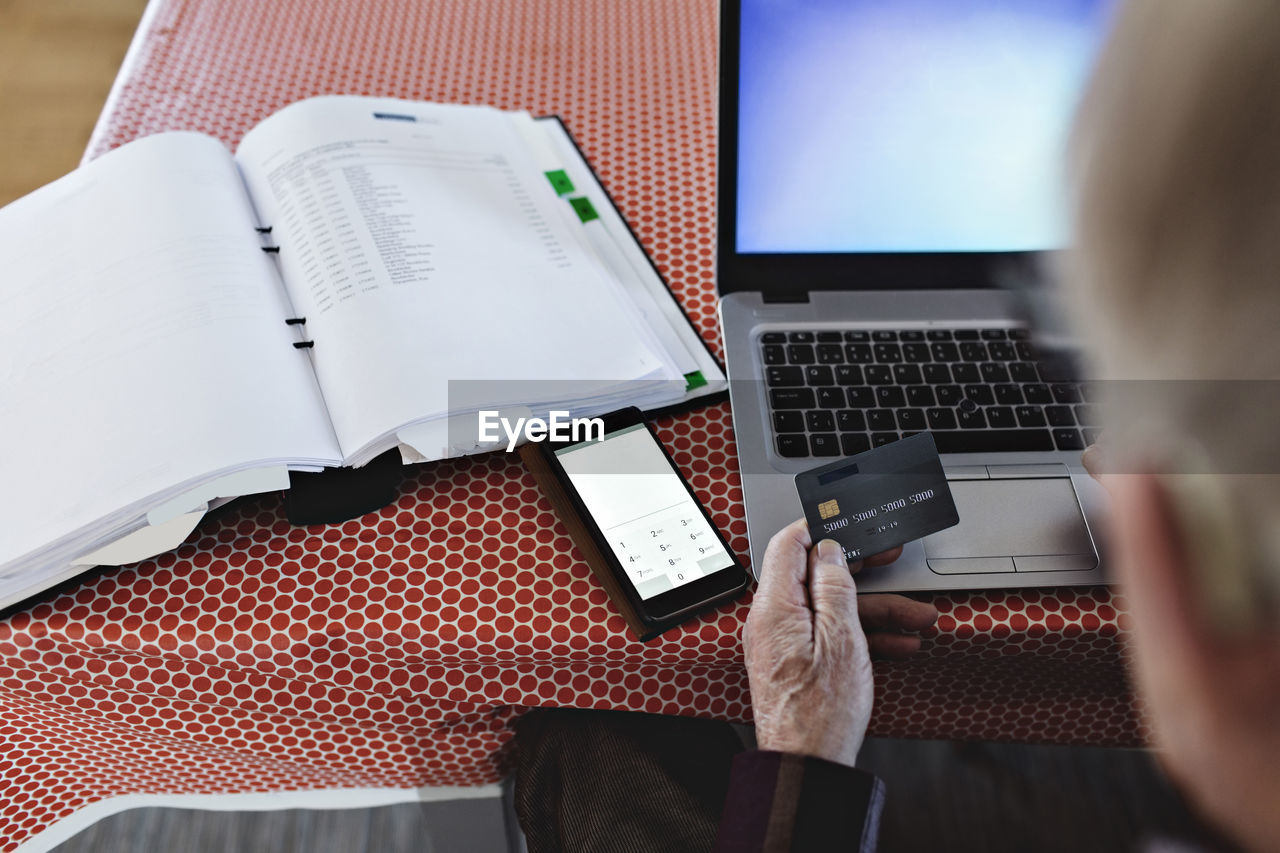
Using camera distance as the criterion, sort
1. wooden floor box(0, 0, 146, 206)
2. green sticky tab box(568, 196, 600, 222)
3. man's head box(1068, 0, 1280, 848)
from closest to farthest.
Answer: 1. man's head box(1068, 0, 1280, 848)
2. green sticky tab box(568, 196, 600, 222)
3. wooden floor box(0, 0, 146, 206)

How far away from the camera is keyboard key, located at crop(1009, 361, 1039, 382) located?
664 millimetres

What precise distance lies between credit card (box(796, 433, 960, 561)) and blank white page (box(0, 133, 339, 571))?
0.35 m

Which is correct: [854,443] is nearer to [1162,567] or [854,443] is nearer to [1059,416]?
[1059,416]

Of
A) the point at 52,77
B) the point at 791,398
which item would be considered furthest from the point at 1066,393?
the point at 52,77

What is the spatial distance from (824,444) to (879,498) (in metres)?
0.08

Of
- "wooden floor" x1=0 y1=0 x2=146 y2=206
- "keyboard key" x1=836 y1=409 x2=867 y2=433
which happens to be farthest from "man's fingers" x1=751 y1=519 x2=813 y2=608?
"wooden floor" x1=0 y1=0 x2=146 y2=206

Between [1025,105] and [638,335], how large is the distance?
0.35 meters

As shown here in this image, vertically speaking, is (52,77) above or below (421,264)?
above

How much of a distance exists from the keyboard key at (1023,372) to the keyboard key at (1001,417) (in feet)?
0.11

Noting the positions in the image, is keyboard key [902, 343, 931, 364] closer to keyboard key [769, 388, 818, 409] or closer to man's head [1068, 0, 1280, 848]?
keyboard key [769, 388, 818, 409]

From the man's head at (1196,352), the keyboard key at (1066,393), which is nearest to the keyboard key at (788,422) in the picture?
the keyboard key at (1066,393)

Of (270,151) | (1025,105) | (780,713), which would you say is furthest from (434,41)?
(780,713)

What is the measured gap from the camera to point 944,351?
0.68 metres

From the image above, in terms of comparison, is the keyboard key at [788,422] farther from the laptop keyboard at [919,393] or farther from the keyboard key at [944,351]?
the keyboard key at [944,351]
